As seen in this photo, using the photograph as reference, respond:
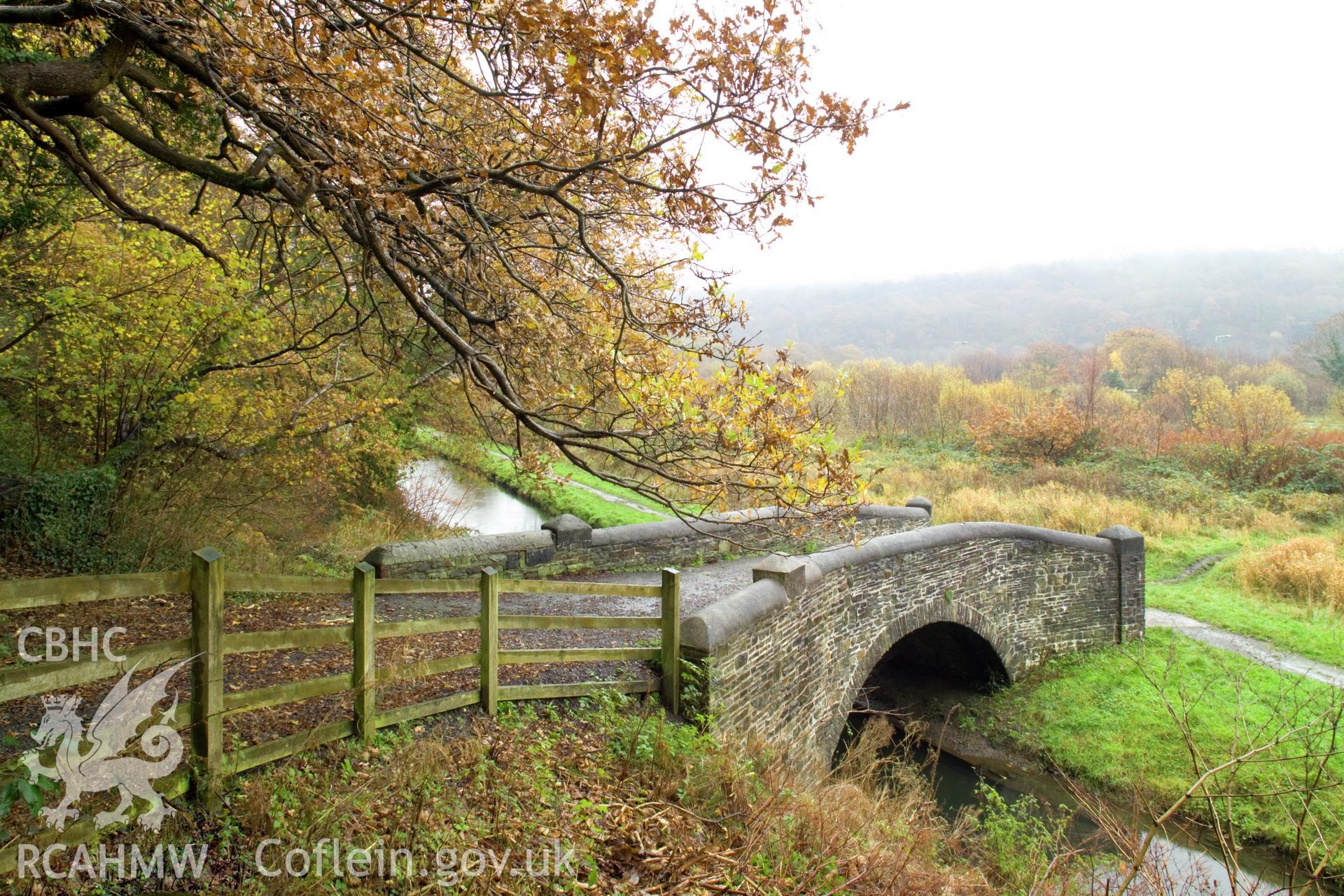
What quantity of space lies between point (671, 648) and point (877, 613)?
16.9ft

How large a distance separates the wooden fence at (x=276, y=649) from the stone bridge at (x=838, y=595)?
5.02ft

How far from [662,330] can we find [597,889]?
10.6 ft

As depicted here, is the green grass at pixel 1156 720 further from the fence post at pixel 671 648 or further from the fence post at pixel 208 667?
the fence post at pixel 208 667

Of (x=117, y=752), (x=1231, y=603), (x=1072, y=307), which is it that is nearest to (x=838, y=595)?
(x=117, y=752)

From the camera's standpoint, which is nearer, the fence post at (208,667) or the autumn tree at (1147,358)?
the fence post at (208,667)

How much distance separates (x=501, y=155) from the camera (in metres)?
5.16

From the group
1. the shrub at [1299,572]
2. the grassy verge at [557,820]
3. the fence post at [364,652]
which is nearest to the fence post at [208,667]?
the grassy verge at [557,820]

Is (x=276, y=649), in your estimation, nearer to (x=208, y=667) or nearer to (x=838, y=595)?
(x=208, y=667)

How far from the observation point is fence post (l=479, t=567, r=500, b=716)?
195 inches

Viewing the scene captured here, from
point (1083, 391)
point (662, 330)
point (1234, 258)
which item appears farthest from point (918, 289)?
point (662, 330)

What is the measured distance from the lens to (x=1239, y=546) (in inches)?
753

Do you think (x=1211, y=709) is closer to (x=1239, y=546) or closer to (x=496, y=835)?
(x=1239, y=546)

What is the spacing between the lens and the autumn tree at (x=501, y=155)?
3.55 meters

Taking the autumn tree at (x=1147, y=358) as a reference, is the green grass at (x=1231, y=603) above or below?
below
